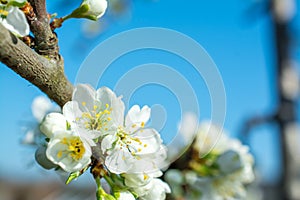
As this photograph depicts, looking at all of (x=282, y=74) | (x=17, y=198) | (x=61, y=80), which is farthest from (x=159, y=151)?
(x=17, y=198)

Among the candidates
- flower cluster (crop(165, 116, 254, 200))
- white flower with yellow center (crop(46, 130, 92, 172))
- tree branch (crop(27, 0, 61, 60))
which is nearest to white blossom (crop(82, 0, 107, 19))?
tree branch (crop(27, 0, 61, 60))

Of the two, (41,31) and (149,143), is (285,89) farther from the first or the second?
(41,31)

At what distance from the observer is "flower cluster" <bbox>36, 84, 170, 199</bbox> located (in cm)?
77

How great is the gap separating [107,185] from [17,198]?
20.0ft

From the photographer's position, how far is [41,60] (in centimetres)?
72

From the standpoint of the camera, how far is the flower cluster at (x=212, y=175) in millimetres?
1286

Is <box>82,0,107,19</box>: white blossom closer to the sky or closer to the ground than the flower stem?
closer to the sky

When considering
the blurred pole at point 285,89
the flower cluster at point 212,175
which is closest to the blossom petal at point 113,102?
the flower cluster at point 212,175

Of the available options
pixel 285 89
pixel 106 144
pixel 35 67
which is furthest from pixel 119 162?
pixel 285 89

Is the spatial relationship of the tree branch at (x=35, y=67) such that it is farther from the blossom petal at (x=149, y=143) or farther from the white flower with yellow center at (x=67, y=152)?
the blossom petal at (x=149, y=143)

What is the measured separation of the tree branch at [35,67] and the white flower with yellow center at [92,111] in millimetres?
22

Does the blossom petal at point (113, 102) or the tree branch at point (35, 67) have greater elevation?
the blossom petal at point (113, 102)

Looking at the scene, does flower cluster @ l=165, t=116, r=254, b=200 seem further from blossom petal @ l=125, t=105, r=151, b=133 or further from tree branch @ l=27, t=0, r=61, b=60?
tree branch @ l=27, t=0, r=61, b=60

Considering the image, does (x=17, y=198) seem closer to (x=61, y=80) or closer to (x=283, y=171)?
(x=283, y=171)
